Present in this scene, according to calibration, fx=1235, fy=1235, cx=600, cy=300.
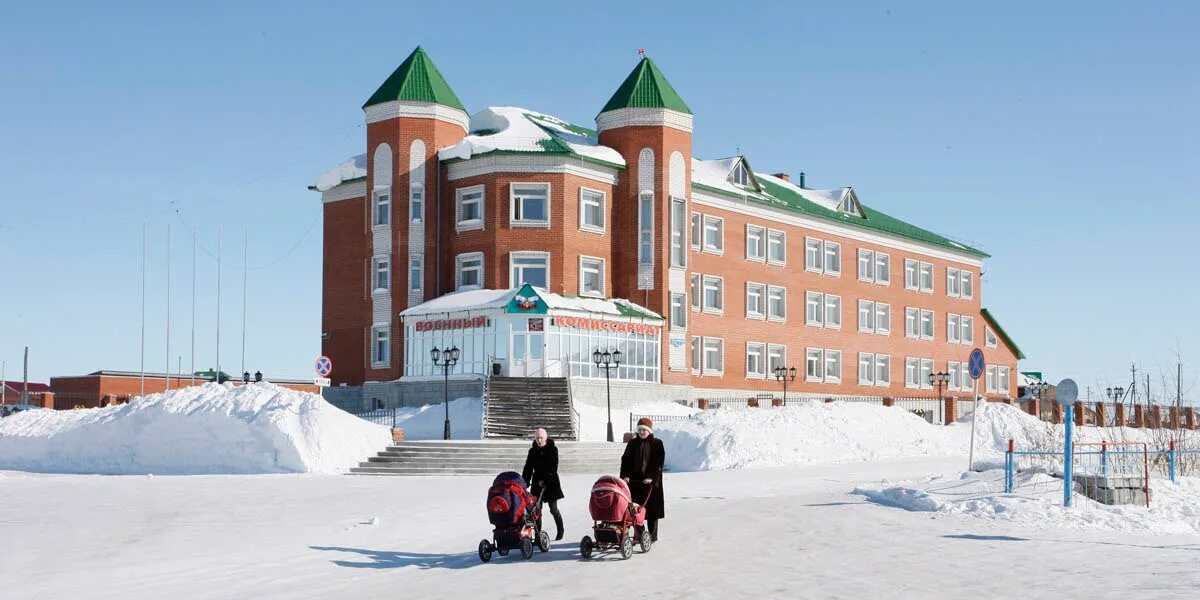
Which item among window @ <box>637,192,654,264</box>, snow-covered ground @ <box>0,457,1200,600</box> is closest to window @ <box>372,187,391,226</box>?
window @ <box>637,192,654,264</box>

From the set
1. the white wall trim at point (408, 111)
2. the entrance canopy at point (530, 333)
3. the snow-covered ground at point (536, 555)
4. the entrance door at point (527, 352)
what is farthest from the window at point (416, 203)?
the snow-covered ground at point (536, 555)

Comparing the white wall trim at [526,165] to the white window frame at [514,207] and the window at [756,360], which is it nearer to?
the white window frame at [514,207]

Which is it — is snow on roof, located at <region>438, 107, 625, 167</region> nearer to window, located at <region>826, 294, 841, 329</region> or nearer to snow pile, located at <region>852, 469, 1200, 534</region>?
window, located at <region>826, 294, 841, 329</region>

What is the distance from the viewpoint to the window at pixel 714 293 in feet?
185

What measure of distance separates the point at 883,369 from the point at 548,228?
993 inches

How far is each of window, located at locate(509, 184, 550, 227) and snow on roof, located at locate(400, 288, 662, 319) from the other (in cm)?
282

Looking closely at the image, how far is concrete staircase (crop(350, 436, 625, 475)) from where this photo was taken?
106 ft

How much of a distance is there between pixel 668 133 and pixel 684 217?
360 centimetres

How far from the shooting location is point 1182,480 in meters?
23.3

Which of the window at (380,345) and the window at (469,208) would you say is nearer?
the window at (469,208)

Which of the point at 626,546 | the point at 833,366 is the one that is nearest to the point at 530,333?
the point at 833,366

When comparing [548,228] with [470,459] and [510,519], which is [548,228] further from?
[510,519]

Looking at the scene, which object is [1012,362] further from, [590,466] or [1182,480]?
[1182,480]

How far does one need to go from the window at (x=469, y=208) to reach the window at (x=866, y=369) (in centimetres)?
2466
